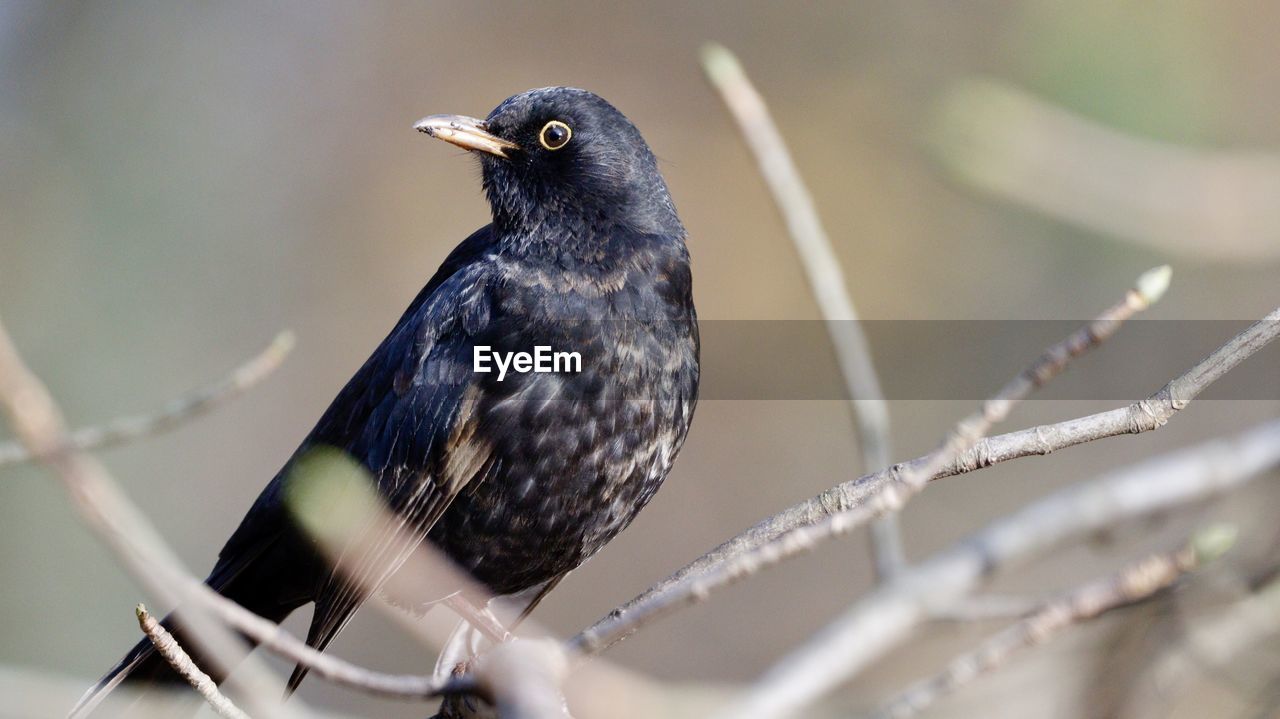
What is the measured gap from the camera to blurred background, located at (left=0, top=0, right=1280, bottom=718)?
8.05 meters

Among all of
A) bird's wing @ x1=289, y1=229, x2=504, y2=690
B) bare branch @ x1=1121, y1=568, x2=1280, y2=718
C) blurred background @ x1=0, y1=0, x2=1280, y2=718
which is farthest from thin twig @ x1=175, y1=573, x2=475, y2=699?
blurred background @ x1=0, y1=0, x2=1280, y2=718

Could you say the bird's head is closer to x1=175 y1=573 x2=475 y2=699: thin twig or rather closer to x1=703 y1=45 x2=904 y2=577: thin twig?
x1=703 y1=45 x2=904 y2=577: thin twig

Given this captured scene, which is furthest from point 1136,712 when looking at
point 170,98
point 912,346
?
point 170,98

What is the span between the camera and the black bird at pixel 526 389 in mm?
3799

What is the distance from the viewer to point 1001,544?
1551mm

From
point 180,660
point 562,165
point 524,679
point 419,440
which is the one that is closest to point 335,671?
point 524,679

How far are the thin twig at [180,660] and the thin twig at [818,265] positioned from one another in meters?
1.16

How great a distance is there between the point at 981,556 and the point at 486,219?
28.1 ft

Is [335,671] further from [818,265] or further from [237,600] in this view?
[237,600]

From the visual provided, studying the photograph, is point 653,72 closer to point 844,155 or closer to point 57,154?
point 844,155

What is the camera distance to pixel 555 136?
422 centimetres

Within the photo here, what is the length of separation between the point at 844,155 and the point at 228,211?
4.72m

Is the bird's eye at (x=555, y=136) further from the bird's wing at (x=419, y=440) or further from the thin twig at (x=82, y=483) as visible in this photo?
the thin twig at (x=82, y=483)

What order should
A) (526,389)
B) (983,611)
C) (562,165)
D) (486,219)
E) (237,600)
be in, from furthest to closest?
(486,219)
(237,600)
(562,165)
(526,389)
(983,611)
